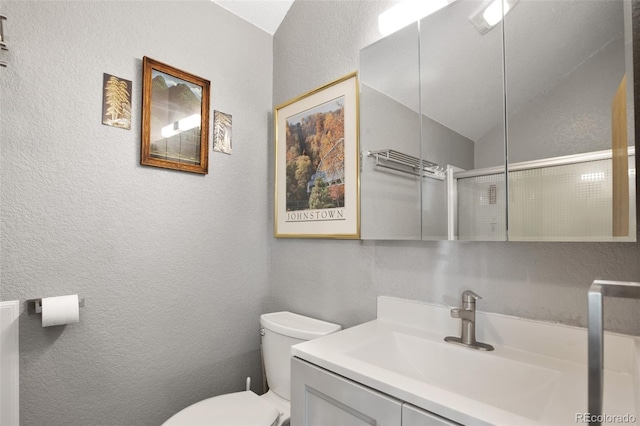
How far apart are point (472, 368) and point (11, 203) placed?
5.31ft

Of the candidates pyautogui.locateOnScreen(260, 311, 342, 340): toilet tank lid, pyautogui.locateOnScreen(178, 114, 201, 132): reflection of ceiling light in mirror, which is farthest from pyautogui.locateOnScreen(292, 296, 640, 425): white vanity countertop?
pyautogui.locateOnScreen(178, 114, 201, 132): reflection of ceiling light in mirror

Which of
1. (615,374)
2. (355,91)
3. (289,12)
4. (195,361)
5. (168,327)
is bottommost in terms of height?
(195,361)

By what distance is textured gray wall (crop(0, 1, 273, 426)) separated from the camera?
1144 millimetres

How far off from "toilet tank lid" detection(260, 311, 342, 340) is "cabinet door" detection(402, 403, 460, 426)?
66cm

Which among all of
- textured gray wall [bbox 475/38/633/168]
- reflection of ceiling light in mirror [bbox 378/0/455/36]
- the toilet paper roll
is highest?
reflection of ceiling light in mirror [bbox 378/0/455/36]

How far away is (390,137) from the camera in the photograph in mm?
1314

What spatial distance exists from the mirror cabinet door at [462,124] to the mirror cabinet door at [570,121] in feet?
0.14

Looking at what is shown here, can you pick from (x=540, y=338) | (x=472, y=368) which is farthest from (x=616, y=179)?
(x=472, y=368)

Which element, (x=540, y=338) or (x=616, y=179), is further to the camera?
(x=540, y=338)

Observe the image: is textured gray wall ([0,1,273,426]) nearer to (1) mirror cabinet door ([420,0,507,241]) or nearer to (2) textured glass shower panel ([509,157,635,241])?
(1) mirror cabinet door ([420,0,507,241])

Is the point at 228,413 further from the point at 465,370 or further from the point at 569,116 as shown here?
the point at 569,116

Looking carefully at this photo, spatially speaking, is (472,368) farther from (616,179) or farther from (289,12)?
(289,12)

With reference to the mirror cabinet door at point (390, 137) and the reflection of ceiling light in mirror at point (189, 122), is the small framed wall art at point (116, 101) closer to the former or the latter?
the reflection of ceiling light in mirror at point (189, 122)

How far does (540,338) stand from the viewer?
96 cm
